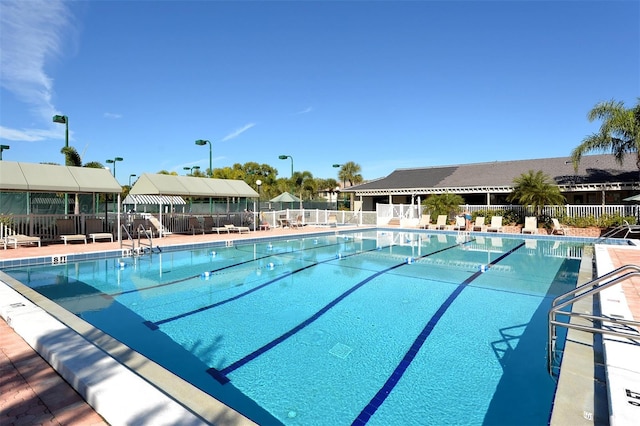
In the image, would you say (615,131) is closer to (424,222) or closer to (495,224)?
(495,224)

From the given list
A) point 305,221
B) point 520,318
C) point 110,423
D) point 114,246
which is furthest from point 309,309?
point 305,221

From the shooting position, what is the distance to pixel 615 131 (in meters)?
17.2

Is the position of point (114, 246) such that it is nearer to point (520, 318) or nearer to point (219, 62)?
point (520, 318)

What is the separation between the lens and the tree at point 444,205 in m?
23.5

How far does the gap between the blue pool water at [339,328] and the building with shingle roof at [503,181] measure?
12.3 meters

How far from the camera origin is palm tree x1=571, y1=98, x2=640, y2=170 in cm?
→ 1656

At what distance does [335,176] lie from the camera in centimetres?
5619

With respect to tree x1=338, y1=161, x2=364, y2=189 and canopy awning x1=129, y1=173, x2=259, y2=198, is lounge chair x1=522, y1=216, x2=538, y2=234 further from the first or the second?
tree x1=338, y1=161, x2=364, y2=189

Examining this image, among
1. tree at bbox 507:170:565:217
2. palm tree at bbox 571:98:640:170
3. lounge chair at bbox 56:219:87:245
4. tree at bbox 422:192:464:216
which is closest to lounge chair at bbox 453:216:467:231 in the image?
tree at bbox 422:192:464:216

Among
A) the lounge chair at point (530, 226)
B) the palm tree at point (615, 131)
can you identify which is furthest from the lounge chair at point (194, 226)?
the palm tree at point (615, 131)

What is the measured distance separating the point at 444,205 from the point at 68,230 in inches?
820

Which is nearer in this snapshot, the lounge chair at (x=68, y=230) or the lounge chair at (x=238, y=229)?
the lounge chair at (x=68, y=230)

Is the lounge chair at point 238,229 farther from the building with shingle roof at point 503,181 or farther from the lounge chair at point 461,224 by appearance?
the building with shingle roof at point 503,181

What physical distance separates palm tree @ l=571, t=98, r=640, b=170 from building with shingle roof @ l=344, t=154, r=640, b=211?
6.80 ft
